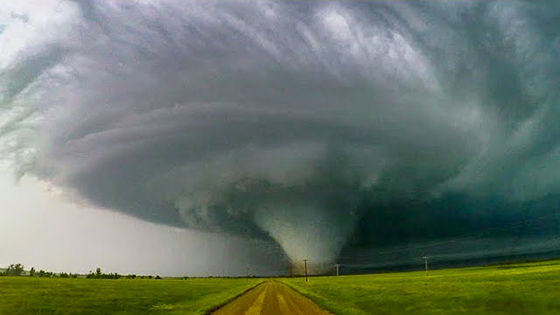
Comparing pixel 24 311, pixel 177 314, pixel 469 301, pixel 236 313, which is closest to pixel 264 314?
pixel 236 313

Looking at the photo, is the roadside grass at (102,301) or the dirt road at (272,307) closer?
the dirt road at (272,307)

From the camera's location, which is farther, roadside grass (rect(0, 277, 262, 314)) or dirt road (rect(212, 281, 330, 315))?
roadside grass (rect(0, 277, 262, 314))

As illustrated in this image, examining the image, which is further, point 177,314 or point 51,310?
point 51,310

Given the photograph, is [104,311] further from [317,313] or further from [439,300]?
[439,300]

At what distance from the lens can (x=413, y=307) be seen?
1620 inches

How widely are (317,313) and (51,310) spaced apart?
1043 inches

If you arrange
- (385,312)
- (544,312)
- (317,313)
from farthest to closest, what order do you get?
(385,312) < (317,313) < (544,312)

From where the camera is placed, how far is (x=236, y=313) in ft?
125

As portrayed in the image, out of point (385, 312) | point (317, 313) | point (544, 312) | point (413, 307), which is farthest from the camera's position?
point (413, 307)

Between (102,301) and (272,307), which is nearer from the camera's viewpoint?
(272,307)

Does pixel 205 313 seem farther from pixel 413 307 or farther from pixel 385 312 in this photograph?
pixel 413 307

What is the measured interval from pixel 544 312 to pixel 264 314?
68.1ft

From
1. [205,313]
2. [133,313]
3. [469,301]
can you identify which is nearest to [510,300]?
[469,301]

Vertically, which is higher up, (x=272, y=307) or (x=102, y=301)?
(x=272, y=307)
